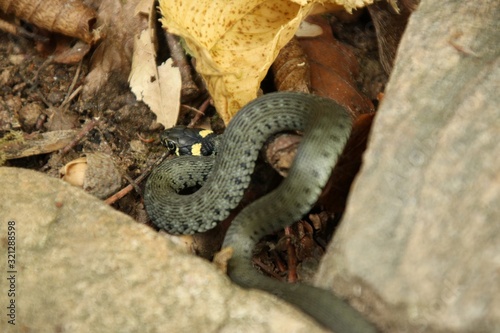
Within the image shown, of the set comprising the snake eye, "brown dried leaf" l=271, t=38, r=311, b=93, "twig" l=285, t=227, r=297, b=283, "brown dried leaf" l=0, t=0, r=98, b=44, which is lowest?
the snake eye

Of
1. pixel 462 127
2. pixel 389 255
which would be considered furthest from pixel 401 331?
pixel 462 127

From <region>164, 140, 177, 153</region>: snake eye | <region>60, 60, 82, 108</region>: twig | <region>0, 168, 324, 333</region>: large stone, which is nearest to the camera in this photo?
<region>0, 168, 324, 333</region>: large stone

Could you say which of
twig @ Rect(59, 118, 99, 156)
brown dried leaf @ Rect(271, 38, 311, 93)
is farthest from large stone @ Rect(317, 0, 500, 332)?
twig @ Rect(59, 118, 99, 156)

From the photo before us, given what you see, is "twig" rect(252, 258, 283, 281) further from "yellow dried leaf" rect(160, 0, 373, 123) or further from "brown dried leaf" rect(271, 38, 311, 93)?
"brown dried leaf" rect(271, 38, 311, 93)

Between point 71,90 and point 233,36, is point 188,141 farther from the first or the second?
point 71,90

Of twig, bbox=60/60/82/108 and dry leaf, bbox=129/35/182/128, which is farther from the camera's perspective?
twig, bbox=60/60/82/108

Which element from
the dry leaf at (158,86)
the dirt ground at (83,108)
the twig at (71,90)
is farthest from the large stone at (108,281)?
the twig at (71,90)

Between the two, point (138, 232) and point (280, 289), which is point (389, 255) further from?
point (138, 232)
